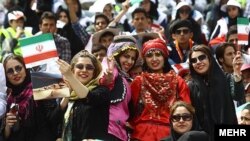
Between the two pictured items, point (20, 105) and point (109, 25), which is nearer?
point (20, 105)

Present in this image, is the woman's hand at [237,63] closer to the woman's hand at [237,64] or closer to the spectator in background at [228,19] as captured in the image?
the woman's hand at [237,64]

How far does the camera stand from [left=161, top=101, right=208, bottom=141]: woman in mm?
10625

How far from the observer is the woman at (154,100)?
11.4 meters

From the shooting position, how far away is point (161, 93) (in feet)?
37.6

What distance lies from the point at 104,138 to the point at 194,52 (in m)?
1.60

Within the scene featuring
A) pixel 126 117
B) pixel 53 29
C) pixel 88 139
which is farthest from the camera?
pixel 53 29

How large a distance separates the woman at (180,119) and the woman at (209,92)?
84cm

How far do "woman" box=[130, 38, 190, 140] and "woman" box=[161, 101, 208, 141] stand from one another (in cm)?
62

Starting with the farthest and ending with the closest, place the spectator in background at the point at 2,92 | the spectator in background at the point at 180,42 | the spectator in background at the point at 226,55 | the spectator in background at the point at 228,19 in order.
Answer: the spectator in background at the point at 228,19 → the spectator in background at the point at 180,42 → the spectator in background at the point at 226,55 → the spectator in background at the point at 2,92

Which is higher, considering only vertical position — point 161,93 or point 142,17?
point 142,17

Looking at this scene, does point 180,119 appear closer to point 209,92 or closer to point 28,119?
point 209,92

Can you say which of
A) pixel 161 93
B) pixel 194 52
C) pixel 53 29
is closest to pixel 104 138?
pixel 161 93

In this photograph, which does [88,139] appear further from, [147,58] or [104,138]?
[147,58]

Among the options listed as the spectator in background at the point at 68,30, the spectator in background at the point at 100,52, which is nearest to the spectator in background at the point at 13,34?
the spectator in background at the point at 68,30
